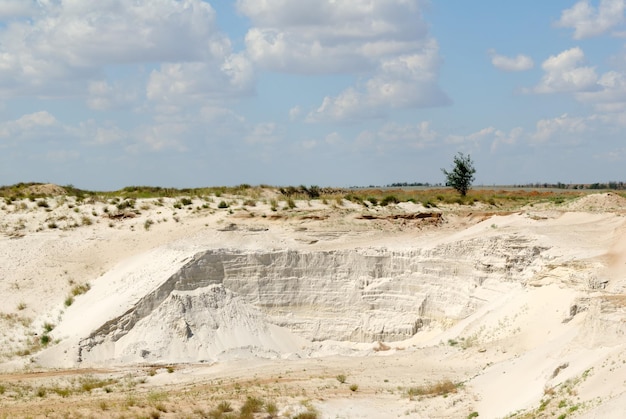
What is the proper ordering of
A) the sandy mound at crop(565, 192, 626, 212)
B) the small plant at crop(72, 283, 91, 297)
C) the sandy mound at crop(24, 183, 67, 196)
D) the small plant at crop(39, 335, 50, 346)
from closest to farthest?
the small plant at crop(39, 335, 50, 346) < the small plant at crop(72, 283, 91, 297) < the sandy mound at crop(565, 192, 626, 212) < the sandy mound at crop(24, 183, 67, 196)

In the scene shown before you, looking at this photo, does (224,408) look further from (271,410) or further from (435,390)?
(435,390)

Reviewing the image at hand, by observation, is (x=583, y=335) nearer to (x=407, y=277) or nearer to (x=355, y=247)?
(x=407, y=277)

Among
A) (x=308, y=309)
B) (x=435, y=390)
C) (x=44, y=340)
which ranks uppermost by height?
(x=308, y=309)

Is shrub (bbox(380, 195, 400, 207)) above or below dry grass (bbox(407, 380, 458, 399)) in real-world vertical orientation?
above

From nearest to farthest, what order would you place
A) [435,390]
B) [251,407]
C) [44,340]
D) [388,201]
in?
[251,407], [435,390], [44,340], [388,201]

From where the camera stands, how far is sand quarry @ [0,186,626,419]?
19.6 m

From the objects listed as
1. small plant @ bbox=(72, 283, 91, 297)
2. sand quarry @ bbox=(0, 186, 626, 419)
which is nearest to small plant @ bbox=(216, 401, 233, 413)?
sand quarry @ bbox=(0, 186, 626, 419)

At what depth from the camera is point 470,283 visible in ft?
101

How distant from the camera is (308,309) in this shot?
32.8 metres

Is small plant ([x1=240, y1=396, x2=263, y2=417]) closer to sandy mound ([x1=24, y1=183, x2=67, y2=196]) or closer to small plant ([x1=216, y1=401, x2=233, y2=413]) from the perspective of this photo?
small plant ([x1=216, y1=401, x2=233, y2=413])

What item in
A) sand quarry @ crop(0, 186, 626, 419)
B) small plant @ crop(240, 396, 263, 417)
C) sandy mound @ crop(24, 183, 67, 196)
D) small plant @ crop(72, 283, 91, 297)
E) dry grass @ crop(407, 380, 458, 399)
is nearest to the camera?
small plant @ crop(240, 396, 263, 417)

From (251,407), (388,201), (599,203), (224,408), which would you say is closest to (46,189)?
(388,201)

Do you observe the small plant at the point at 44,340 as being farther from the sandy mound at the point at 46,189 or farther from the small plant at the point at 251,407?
the sandy mound at the point at 46,189

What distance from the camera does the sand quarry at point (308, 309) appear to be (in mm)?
19609
